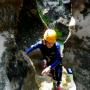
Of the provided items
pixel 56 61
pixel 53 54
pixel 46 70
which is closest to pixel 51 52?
pixel 53 54

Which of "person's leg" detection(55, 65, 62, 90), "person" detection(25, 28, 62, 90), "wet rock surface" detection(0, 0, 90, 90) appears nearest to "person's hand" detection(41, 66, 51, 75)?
"person" detection(25, 28, 62, 90)

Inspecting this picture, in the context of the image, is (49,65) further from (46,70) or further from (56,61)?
(46,70)

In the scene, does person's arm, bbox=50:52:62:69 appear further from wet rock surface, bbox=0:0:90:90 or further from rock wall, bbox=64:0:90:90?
rock wall, bbox=64:0:90:90

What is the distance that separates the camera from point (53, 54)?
499 centimetres

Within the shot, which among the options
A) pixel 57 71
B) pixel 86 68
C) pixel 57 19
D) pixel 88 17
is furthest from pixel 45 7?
pixel 57 71

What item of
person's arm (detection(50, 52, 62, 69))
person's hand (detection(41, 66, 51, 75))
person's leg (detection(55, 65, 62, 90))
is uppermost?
person's arm (detection(50, 52, 62, 69))

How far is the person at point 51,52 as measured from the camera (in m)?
4.80

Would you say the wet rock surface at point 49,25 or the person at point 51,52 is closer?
the person at point 51,52

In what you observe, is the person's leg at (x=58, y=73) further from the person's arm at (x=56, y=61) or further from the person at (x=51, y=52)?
the person's arm at (x=56, y=61)

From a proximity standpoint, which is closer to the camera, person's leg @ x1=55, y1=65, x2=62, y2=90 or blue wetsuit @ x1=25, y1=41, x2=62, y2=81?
blue wetsuit @ x1=25, y1=41, x2=62, y2=81

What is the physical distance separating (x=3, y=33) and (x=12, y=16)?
340mm

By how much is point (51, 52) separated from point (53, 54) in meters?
0.04

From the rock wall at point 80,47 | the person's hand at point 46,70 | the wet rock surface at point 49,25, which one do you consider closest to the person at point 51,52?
the person's hand at point 46,70

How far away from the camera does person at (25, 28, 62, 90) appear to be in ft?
15.8
